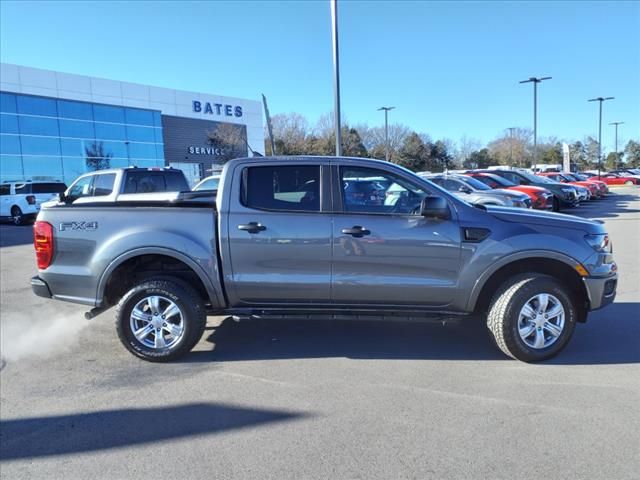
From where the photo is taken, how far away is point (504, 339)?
4367 mm

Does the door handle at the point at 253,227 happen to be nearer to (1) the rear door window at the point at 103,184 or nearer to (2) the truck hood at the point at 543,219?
(2) the truck hood at the point at 543,219

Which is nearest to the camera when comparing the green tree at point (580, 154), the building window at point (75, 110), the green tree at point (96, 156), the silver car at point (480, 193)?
the silver car at point (480, 193)

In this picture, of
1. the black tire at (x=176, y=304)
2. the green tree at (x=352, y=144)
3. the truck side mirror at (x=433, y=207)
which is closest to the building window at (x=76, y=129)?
the green tree at (x=352, y=144)

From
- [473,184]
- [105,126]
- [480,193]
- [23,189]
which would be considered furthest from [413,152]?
[23,189]

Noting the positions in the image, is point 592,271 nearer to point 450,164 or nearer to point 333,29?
point 333,29

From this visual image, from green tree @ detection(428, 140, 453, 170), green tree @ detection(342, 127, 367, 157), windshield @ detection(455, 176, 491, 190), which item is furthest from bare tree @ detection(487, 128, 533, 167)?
windshield @ detection(455, 176, 491, 190)

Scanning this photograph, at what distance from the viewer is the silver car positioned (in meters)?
14.0

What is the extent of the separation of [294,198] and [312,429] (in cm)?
214

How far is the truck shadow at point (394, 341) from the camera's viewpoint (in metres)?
4.70

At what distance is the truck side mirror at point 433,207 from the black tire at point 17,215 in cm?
2068

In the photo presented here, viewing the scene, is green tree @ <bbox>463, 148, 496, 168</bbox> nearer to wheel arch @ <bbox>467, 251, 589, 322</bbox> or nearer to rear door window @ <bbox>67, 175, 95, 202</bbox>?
rear door window @ <bbox>67, 175, 95, 202</bbox>

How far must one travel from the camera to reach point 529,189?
1778 centimetres

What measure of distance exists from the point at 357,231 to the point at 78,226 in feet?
8.83

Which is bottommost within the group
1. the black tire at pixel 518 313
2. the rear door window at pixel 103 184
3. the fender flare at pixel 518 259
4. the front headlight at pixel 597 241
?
the black tire at pixel 518 313
